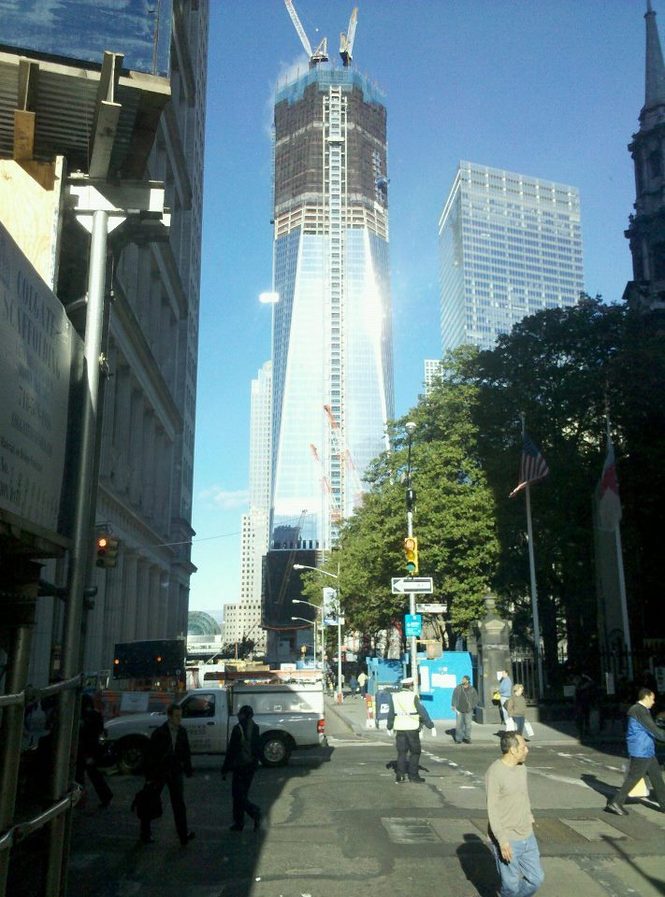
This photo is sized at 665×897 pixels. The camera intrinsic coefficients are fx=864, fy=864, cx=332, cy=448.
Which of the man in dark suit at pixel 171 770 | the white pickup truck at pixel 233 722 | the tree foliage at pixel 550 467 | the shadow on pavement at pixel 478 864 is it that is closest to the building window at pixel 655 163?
the tree foliage at pixel 550 467

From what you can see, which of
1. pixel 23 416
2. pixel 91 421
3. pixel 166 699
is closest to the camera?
pixel 23 416

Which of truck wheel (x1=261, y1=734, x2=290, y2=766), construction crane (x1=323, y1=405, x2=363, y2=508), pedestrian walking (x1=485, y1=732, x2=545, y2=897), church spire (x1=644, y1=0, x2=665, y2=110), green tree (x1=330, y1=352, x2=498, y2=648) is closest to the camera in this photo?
pedestrian walking (x1=485, y1=732, x2=545, y2=897)

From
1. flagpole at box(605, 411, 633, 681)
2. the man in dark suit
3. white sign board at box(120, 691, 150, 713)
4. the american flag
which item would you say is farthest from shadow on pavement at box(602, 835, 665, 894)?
the american flag

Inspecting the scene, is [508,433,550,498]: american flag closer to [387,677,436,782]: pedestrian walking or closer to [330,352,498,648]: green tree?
[330,352,498,648]: green tree

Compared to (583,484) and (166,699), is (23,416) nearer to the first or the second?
(166,699)

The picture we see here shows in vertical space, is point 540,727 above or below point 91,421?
below

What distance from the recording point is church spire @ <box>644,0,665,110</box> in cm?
6588

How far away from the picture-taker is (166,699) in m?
24.0

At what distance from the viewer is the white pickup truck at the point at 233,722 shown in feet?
60.2

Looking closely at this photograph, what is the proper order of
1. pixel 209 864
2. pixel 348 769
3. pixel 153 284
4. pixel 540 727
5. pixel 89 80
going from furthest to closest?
1. pixel 153 284
2. pixel 540 727
3. pixel 348 769
4. pixel 209 864
5. pixel 89 80

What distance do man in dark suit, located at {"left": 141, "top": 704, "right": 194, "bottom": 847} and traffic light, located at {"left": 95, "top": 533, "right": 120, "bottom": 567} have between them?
7.44ft

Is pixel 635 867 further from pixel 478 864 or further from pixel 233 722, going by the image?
pixel 233 722

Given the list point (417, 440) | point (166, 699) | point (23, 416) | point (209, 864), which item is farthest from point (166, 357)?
point (23, 416)

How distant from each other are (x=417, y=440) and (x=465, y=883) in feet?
116
